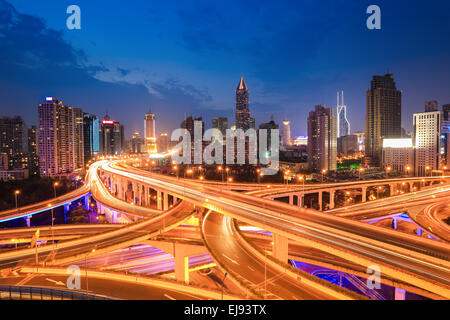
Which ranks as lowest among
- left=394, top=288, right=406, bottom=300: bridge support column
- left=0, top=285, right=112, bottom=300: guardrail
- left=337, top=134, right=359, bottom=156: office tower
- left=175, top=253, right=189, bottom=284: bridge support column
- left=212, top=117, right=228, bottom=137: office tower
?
left=394, top=288, right=406, bottom=300: bridge support column

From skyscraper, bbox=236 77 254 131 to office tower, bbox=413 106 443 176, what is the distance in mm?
86330

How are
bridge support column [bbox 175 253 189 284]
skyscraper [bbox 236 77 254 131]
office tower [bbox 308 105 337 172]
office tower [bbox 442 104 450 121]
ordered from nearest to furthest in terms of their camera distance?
→ bridge support column [bbox 175 253 189 284], office tower [bbox 308 105 337 172], office tower [bbox 442 104 450 121], skyscraper [bbox 236 77 254 131]

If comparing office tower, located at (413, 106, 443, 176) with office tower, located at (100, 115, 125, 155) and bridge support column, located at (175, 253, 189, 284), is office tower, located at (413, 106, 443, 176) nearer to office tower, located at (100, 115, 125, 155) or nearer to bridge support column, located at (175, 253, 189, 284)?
bridge support column, located at (175, 253, 189, 284)

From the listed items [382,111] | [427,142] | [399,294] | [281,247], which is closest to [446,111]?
[382,111]

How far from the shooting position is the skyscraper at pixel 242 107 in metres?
143

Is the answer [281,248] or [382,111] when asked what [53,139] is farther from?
[382,111]

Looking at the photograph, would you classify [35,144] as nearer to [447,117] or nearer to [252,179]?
[252,179]

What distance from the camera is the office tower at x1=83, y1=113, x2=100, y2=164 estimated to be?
3722 inches

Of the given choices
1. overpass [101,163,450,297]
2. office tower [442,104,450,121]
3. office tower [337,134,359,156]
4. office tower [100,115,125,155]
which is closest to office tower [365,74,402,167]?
office tower [442,104,450,121]

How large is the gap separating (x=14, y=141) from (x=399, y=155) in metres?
118

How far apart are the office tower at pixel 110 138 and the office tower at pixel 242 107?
6608 cm

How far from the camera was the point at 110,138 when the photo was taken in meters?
116
